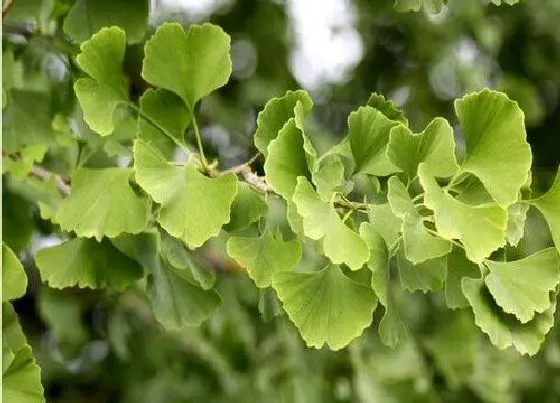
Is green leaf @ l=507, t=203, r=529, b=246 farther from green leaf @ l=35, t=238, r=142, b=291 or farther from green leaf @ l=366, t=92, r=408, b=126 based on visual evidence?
green leaf @ l=35, t=238, r=142, b=291

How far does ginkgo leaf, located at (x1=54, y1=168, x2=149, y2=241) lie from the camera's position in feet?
1.43

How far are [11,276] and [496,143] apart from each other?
0.22m

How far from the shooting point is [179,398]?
0.93 metres

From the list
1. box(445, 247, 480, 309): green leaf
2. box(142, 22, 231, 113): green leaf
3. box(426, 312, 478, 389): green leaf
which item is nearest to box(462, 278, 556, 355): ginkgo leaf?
box(445, 247, 480, 309): green leaf

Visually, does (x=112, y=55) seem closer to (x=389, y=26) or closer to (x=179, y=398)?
(x=179, y=398)

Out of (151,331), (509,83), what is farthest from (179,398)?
(509,83)

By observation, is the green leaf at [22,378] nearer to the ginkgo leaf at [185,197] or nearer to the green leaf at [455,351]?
the ginkgo leaf at [185,197]

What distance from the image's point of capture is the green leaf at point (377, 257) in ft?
1.23

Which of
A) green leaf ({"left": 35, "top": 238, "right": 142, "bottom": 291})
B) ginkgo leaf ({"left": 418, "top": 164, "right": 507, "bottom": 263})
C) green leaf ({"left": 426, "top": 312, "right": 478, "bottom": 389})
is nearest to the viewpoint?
ginkgo leaf ({"left": 418, "top": 164, "right": 507, "bottom": 263})

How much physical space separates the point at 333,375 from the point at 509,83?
451 millimetres

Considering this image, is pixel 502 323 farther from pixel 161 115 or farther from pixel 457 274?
pixel 161 115

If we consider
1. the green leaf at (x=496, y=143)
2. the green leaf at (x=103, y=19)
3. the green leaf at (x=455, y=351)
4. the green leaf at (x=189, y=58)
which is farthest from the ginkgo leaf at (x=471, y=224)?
the green leaf at (x=455, y=351)

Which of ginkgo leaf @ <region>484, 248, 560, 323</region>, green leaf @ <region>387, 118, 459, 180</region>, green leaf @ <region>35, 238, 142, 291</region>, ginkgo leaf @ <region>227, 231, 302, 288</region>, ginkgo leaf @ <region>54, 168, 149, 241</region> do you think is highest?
green leaf @ <region>387, 118, 459, 180</region>

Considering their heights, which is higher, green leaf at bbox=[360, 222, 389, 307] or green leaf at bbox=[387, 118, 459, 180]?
green leaf at bbox=[387, 118, 459, 180]
